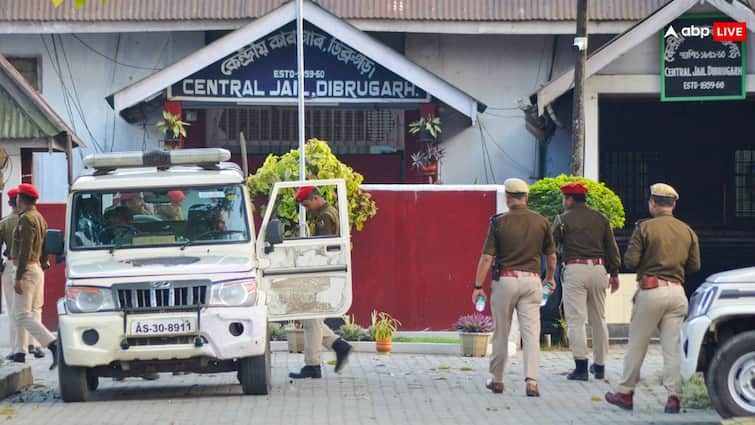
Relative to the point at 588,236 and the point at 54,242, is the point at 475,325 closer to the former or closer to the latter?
the point at 588,236

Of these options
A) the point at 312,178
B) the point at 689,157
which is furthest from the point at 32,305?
the point at 689,157

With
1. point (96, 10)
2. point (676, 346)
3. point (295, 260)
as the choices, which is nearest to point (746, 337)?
point (676, 346)

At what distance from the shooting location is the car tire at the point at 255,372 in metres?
12.1

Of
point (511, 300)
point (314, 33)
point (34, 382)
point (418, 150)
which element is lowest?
point (34, 382)

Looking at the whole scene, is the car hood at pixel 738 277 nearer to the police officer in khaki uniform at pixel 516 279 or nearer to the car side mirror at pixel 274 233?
the police officer in khaki uniform at pixel 516 279

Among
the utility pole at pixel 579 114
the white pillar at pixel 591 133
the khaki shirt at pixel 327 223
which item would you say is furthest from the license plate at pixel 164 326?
the white pillar at pixel 591 133

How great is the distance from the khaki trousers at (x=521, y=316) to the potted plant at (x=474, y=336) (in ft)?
12.2

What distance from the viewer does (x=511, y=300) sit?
497 inches

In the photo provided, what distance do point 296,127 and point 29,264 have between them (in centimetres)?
1018

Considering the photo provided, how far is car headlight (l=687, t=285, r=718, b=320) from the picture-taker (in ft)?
34.6

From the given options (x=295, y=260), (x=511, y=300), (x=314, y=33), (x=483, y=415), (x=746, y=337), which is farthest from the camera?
(x=314, y=33)

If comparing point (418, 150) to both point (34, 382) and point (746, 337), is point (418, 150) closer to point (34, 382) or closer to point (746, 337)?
point (34, 382)

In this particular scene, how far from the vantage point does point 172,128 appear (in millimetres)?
22438

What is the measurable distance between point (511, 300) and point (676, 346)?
1.77 m
